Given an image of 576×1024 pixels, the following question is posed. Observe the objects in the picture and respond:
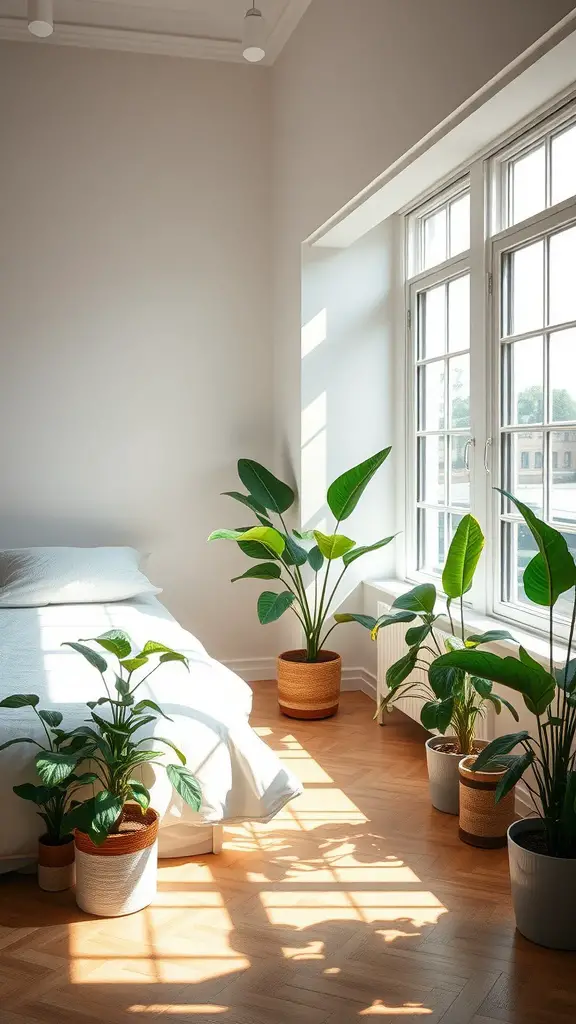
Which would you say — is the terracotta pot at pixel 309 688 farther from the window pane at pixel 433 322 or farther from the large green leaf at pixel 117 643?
the large green leaf at pixel 117 643

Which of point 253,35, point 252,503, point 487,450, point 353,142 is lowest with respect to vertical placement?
point 252,503

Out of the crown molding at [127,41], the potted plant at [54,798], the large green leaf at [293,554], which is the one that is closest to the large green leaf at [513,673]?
the potted plant at [54,798]

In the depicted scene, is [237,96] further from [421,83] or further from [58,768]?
[58,768]

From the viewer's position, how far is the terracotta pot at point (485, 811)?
3.10 metres

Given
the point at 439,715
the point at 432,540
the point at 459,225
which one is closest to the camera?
the point at 439,715

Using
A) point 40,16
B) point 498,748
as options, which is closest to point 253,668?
point 498,748

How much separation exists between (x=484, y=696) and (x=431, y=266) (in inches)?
98.1

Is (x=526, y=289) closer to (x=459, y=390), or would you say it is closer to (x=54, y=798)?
(x=459, y=390)

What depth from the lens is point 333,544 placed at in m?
4.55

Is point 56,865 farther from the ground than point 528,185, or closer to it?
closer to it

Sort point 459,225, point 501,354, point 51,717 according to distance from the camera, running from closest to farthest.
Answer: point 51,717, point 501,354, point 459,225

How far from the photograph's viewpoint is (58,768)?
253cm

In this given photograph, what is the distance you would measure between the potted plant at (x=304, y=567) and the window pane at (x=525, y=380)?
0.73 m

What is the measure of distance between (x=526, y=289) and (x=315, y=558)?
1796 millimetres
